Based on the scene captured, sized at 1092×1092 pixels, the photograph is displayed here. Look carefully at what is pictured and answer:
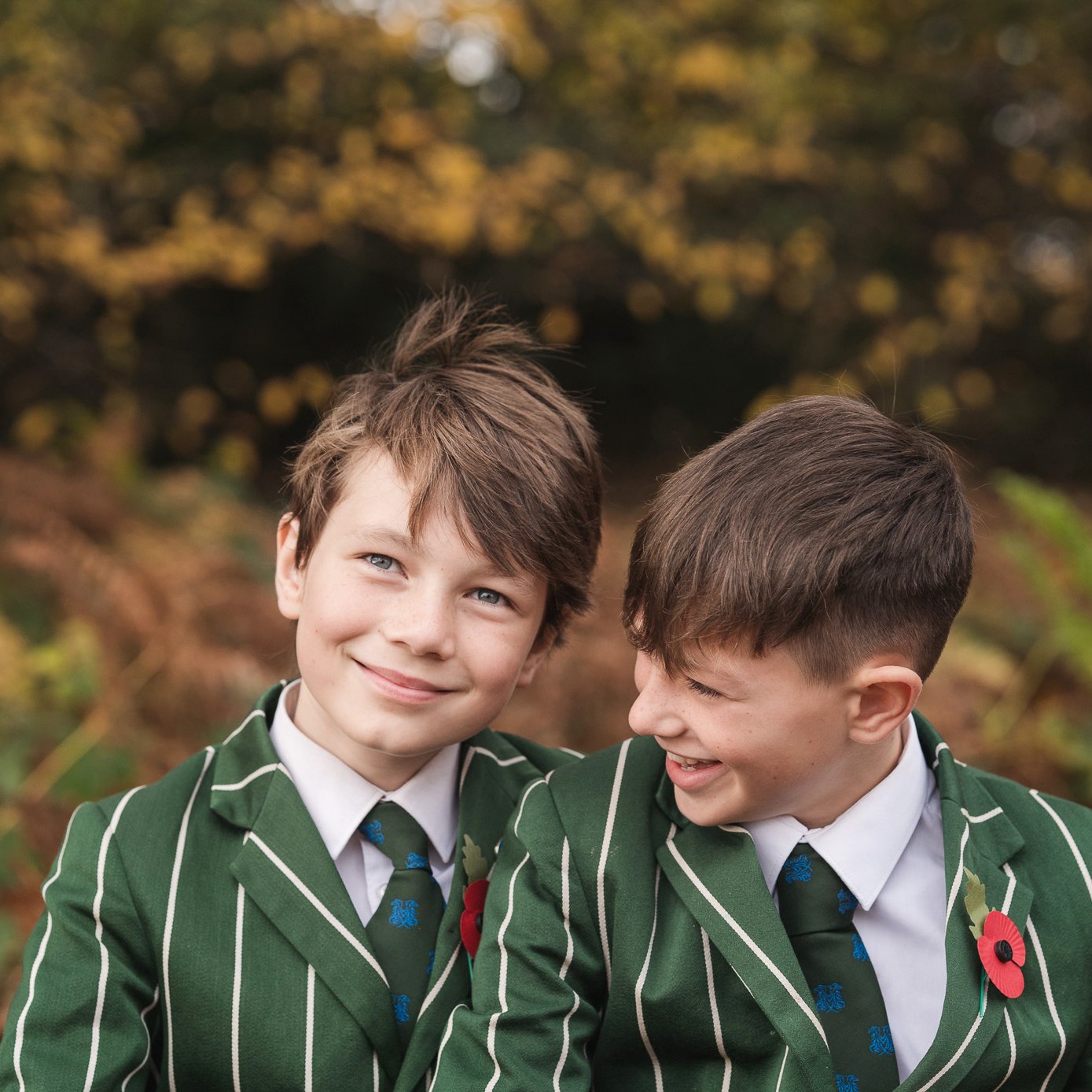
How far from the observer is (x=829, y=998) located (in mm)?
1721

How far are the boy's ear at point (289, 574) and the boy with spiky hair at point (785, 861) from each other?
53 cm

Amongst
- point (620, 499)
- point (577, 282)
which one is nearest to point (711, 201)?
point (577, 282)

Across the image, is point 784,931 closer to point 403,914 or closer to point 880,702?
point 880,702

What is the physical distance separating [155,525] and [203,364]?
5.32 ft

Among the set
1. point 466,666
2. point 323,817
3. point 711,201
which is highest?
point 711,201

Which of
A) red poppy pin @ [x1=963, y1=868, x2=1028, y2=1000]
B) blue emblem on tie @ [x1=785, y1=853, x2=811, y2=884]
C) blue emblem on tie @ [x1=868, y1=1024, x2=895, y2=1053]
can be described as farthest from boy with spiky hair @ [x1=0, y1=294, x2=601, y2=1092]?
red poppy pin @ [x1=963, y1=868, x2=1028, y2=1000]

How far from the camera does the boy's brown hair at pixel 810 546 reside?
1.66m

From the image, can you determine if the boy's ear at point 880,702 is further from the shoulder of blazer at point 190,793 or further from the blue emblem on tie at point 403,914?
the shoulder of blazer at point 190,793

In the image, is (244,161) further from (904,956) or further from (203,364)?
(904,956)

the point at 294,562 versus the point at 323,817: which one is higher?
the point at 294,562

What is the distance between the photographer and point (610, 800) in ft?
6.04

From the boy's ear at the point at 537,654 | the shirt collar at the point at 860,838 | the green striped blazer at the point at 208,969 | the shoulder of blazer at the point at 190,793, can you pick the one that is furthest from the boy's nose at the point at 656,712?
the shoulder of blazer at the point at 190,793

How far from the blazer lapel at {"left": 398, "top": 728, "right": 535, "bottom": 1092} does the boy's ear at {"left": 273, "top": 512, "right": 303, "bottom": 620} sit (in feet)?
1.22

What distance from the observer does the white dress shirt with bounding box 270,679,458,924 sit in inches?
75.2
